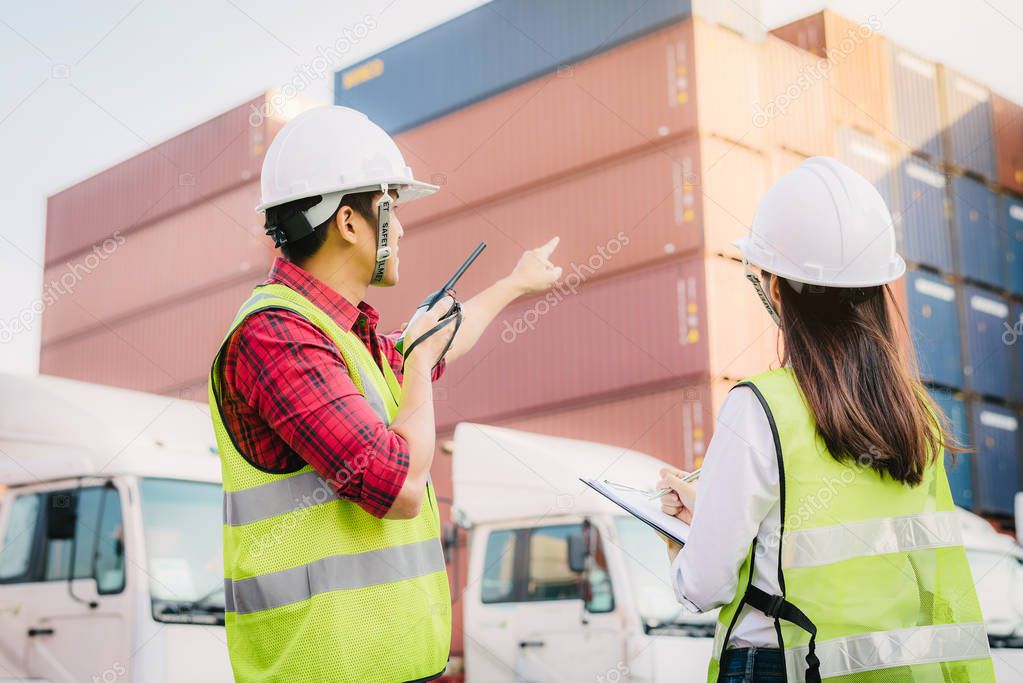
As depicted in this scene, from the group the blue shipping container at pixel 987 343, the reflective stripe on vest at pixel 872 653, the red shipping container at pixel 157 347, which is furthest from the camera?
the red shipping container at pixel 157 347

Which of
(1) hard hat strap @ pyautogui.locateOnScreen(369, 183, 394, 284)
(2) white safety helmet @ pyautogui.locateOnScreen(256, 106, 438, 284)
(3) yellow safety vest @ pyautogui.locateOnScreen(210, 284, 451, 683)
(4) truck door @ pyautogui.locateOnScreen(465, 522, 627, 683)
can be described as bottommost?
(4) truck door @ pyautogui.locateOnScreen(465, 522, 627, 683)

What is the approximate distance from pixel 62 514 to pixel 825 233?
4.31 m

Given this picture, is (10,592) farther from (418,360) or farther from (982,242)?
(982,242)

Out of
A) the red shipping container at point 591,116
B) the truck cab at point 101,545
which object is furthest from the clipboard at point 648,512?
the red shipping container at point 591,116

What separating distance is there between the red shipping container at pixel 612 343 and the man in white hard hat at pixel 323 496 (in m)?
6.07

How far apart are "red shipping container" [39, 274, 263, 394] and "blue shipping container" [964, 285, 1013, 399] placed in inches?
278

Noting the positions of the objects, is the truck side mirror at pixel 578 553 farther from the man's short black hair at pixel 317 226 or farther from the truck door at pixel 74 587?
the man's short black hair at pixel 317 226

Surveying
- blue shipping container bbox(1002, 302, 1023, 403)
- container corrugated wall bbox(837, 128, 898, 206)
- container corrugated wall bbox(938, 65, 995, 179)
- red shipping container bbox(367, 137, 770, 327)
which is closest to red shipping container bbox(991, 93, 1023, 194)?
container corrugated wall bbox(938, 65, 995, 179)

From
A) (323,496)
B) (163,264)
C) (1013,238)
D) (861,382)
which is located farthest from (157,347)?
(861,382)

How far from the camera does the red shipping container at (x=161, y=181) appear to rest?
11773mm

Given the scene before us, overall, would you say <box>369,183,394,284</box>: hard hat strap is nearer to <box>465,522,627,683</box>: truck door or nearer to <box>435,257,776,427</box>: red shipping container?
<box>465,522,627,683</box>: truck door

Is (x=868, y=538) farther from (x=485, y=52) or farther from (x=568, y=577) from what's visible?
(x=485, y=52)

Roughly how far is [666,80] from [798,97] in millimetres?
1264

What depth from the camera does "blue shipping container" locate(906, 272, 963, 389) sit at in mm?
9859
